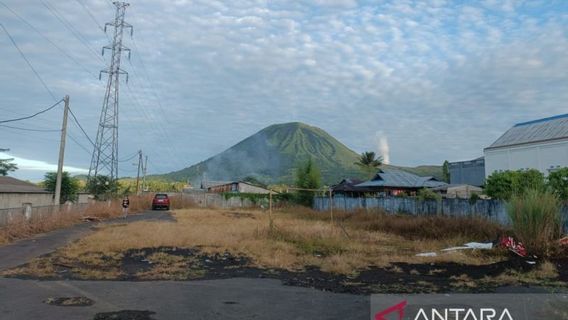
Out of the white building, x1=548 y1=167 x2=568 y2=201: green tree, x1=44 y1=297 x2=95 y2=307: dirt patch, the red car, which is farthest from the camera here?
the red car

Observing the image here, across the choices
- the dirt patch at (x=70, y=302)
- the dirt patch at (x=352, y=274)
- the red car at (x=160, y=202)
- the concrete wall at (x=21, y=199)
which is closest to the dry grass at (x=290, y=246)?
the dirt patch at (x=352, y=274)

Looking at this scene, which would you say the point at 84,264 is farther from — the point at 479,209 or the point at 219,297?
the point at 479,209

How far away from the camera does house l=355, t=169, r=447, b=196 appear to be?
43.0 metres

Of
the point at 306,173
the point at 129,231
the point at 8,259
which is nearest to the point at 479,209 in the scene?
the point at 129,231

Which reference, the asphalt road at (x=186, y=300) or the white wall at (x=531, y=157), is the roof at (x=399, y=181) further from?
the asphalt road at (x=186, y=300)

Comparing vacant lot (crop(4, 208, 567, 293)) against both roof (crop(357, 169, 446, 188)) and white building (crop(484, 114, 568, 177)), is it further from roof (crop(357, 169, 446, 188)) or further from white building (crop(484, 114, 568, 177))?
white building (crop(484, 114, 568, 177))

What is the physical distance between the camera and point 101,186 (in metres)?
43.3

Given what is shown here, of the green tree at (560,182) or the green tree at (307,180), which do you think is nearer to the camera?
the green tree at (560,182)

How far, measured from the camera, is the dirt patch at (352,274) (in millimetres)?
8834

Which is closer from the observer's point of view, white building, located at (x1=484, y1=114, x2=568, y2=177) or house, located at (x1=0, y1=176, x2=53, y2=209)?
house, located at (x1=0, y1=176, x2=53, y2=209)

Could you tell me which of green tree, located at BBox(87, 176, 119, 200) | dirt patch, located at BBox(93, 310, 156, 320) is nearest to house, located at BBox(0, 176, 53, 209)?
green tree, located at BBox(87, 176, 119, 200)

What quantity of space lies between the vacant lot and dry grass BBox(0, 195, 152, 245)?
328cm

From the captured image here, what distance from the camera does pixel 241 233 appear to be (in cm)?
1881

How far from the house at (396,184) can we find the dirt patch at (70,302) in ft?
121
